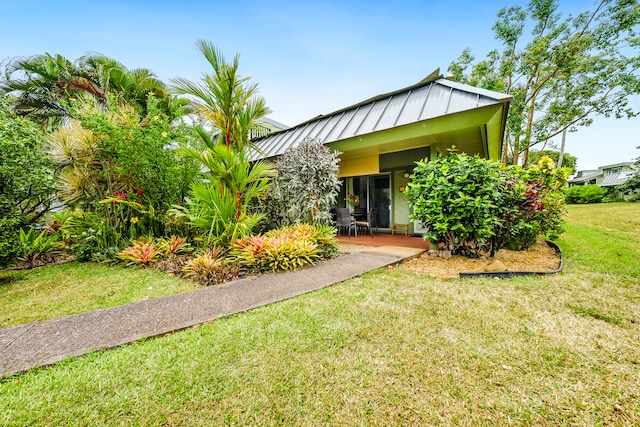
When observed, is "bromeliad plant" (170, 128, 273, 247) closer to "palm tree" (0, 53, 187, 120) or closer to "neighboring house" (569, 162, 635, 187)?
"palm tree" (0, 53, 187, 120)

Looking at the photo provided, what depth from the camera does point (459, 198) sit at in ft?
13.5

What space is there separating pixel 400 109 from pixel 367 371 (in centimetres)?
540

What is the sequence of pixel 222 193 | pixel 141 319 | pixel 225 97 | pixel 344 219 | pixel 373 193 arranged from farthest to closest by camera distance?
pixel 373 193 < pixel 344 219 < pixel 222 193 < pixel 225 97 < pixel 141 319

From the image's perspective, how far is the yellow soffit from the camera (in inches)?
283

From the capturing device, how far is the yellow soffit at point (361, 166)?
7199 mm

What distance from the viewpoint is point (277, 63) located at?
9898mm

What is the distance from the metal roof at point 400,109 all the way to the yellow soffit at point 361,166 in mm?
1366

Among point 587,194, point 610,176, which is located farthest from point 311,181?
point 610,176

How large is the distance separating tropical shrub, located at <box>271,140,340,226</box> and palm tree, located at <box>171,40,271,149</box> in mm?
1264

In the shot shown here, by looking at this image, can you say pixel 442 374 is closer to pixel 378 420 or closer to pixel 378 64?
pixel 378 420

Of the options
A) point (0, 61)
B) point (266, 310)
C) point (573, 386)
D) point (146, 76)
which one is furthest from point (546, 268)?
point (0, 61)

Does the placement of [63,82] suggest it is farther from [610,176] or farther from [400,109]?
[610,176]

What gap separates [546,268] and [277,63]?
433 inches

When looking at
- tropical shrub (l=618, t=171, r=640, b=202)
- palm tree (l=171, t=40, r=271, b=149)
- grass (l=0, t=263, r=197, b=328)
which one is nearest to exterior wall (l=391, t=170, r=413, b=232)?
palm tree (l=171, t=40, r=271, b=149)
